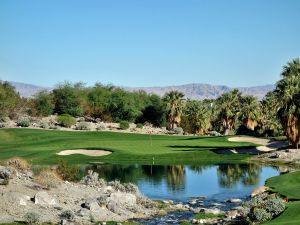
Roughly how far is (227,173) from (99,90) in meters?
88.8

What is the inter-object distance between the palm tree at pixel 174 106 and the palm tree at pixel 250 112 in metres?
13.2

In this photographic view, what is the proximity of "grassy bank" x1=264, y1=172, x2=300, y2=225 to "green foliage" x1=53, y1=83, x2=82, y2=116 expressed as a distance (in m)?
80.5

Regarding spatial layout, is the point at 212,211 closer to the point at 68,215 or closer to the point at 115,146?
the point at 68,215

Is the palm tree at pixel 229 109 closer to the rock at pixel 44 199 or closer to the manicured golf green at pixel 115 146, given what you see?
the manicured golf green at pixel 115 146

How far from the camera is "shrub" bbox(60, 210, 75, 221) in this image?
92.1ft

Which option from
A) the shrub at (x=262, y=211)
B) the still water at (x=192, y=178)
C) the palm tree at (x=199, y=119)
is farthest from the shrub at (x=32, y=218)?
the palm tree at (x=199, y=119)

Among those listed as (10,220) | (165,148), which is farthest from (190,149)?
(10,220)

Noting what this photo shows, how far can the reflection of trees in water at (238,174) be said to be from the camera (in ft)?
159

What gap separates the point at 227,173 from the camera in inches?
2163

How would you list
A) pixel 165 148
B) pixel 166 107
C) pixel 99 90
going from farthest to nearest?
pixel 99 90, pixel 166 107, pixel 165 148

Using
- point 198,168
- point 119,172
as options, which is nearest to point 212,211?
point 119,172

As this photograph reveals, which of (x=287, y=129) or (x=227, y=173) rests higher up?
(x=287, y=129)

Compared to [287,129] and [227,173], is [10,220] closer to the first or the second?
[227,173]

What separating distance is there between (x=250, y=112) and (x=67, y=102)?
41.5m
